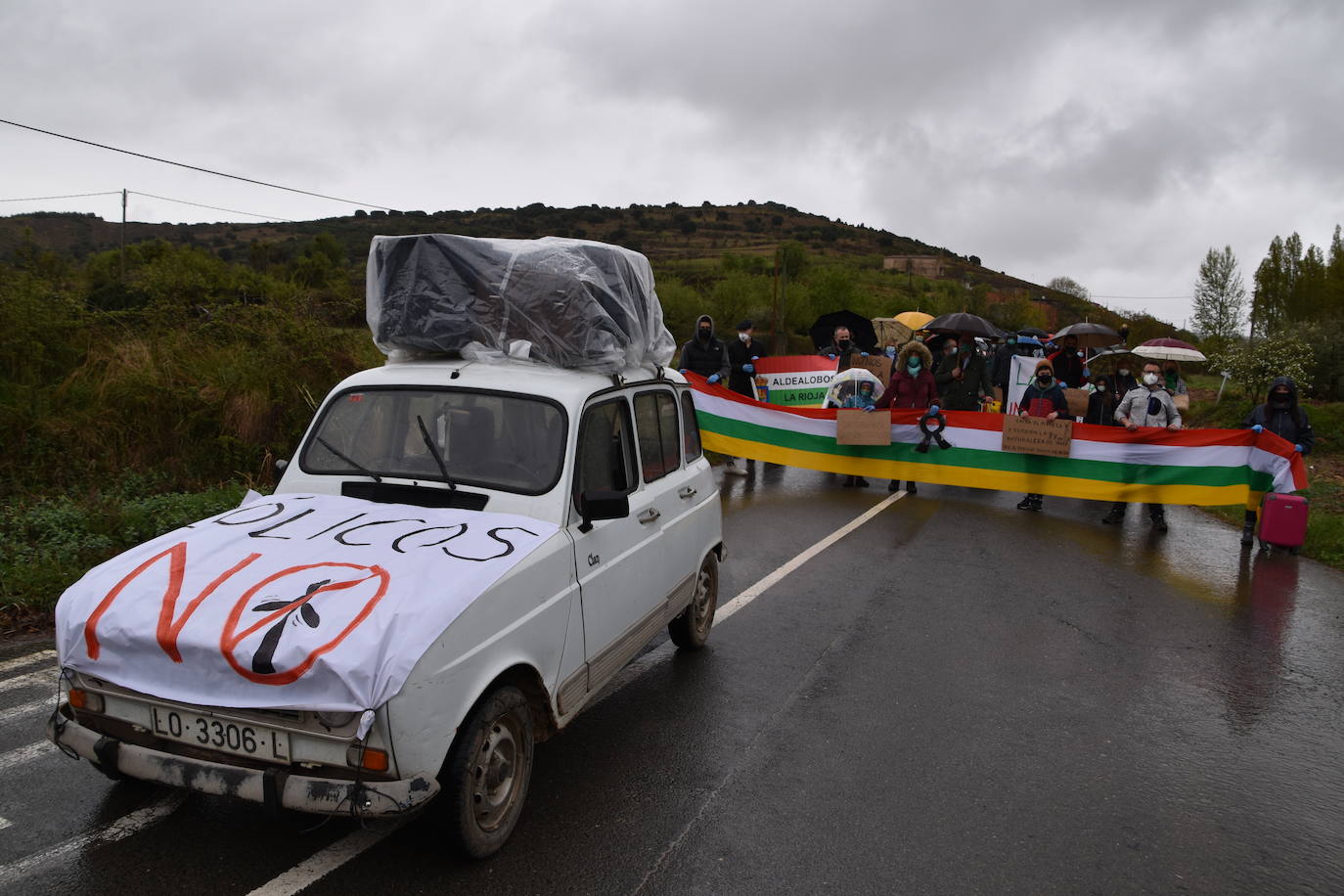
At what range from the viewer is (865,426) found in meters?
12.7

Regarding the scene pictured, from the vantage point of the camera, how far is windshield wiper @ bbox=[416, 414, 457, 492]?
4.33 metres

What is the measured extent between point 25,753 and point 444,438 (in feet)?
8.28

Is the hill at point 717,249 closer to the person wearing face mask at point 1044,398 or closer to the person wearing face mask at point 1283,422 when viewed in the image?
the person wearing face mask at point 1044,398

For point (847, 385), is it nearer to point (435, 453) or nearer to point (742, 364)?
point (742, 364)

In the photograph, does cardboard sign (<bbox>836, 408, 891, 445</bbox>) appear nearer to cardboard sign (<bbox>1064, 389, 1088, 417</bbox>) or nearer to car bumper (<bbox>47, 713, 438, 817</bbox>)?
cardboard sign (<bbox>1064, 389, 1088, 417</bbox>)

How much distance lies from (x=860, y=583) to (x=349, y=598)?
567 centimetres

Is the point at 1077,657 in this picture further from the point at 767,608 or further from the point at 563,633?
the point at 563,633

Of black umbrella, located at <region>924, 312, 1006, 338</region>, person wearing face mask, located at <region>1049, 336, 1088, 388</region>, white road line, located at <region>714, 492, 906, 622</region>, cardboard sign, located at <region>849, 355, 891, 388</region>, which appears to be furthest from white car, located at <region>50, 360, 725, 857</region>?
black umbrella, located at <region>924, 312, 1006, 338</region>

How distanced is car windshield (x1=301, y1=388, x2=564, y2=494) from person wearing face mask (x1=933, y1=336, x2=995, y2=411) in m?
10.2

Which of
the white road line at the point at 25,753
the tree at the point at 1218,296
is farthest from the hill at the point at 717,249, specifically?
the white road line at the point at 25,753

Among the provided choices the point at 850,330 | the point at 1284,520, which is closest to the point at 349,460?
the point at 1284,520

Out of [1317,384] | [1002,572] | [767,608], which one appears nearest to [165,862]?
[767,608]

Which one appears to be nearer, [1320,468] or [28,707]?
[28,707]

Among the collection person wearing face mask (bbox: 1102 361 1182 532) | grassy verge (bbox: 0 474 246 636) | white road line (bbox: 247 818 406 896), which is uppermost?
person wearing face mask (bbox: 1102 361 1182 532)
